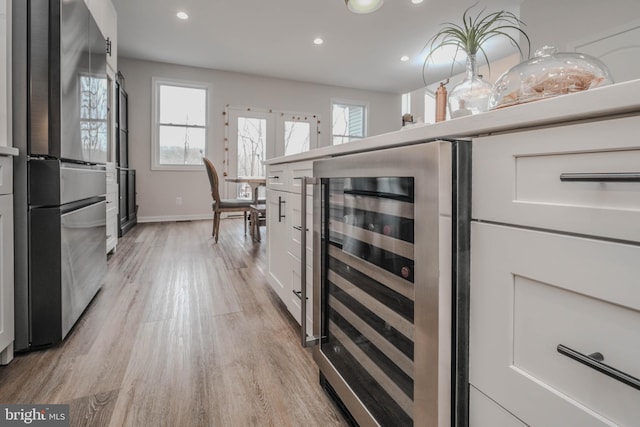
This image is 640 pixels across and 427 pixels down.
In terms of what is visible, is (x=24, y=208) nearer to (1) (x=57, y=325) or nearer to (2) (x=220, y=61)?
(1) (x=57, y=325)

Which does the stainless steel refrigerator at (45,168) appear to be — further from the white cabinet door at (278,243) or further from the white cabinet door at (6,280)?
the white cabinet door at (278,243)

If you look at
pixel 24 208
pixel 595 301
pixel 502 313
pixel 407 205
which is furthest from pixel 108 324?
pixel 595 301

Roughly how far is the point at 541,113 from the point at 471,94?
2.29 ft

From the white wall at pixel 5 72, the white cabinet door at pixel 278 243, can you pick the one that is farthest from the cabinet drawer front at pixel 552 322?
the white wall at pixel 5 72

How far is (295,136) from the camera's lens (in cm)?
665

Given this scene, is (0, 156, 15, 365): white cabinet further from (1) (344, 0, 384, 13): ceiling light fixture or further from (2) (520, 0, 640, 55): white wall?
(2) (520, 0, 640, 55): white wall

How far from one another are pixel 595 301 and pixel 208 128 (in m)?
6.14

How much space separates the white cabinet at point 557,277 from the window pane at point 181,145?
5.89 metres

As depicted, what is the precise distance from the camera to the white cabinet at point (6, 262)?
3.95ft

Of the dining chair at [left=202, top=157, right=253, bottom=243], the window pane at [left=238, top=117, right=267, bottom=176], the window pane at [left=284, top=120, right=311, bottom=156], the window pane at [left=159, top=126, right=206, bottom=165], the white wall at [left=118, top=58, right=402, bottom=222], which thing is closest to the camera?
the dining chair at [left=202, top=157, right=253, bottom=243]

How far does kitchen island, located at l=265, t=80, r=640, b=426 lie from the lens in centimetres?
39

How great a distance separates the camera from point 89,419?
978 mm

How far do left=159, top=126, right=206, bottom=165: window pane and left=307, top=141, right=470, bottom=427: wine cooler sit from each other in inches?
208

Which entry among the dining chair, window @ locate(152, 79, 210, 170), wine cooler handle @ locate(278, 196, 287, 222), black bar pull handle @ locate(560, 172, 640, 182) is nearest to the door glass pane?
window @ locate(152, 79, 210, 170)
